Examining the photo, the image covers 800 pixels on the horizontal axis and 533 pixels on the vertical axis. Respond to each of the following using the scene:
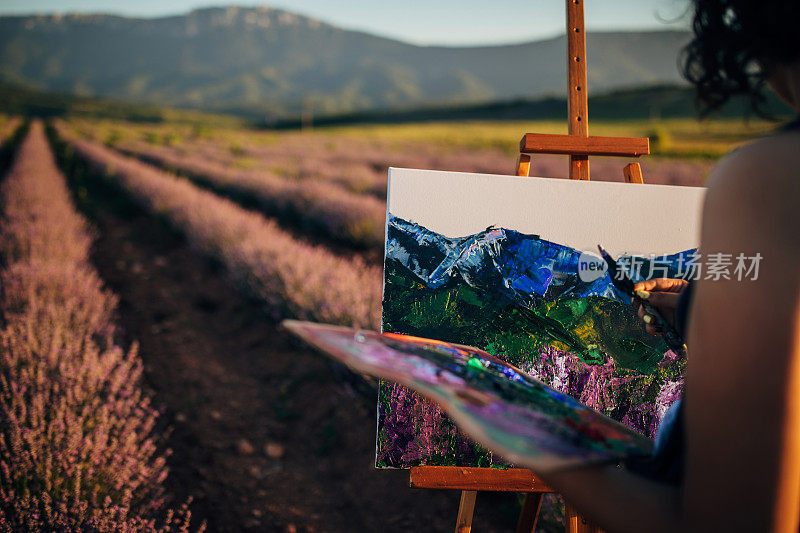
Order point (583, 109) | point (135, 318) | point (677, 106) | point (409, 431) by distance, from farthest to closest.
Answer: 1. point (677, 106)
2. point (135, 318)
3. point (583, 109)
4. point (409, 431)

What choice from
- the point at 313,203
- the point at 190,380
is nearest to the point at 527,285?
the point at 190,380

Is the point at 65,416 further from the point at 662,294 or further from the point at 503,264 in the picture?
the point at 662,294

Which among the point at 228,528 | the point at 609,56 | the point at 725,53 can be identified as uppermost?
the point at 609,56

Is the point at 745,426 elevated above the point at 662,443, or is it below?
above

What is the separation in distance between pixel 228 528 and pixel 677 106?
39.1 metres

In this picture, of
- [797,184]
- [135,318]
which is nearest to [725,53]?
[797,184]

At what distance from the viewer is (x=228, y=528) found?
2287 millimetres

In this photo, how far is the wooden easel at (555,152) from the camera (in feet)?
5.73

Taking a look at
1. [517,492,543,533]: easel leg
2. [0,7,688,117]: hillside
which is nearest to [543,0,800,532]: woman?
[517,492,543,533]: easel leg

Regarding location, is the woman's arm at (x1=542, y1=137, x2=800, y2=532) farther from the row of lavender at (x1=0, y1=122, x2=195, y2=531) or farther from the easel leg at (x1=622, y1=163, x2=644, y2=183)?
the row of lavender at (x1=0, y1=122, x2=195, y2=531)

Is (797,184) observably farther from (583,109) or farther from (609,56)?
(609,56)

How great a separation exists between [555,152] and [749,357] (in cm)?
157

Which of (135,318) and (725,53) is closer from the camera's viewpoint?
(725,53)

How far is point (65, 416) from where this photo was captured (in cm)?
220
